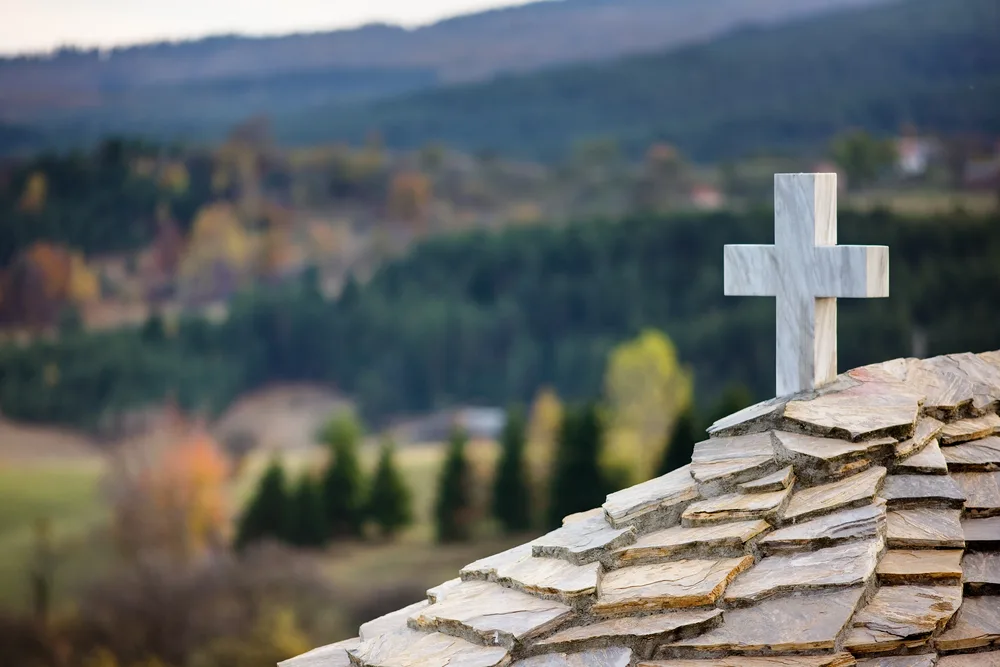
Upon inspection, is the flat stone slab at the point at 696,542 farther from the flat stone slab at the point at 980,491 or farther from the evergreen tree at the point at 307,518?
the evergreen tree at the point at 307,518

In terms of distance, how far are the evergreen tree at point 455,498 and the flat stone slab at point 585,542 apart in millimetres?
11393

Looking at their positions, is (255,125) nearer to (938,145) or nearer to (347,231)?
(347,231)

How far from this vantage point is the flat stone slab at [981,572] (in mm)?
3371

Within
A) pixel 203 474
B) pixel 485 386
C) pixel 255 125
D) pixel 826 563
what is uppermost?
pixel 255 125

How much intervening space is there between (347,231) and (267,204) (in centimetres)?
126

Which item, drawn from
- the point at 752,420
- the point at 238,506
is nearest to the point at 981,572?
the point at 752,420

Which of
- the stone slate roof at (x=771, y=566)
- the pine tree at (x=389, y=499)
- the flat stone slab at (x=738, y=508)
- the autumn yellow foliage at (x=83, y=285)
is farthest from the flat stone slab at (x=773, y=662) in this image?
the autumn yellow foliage at (x=83, y=285)

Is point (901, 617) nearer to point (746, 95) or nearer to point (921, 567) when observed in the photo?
point (921, 567)

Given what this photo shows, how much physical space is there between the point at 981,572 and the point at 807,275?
126cm

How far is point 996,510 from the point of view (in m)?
3.66

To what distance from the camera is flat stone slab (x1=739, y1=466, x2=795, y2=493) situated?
11.8 ft

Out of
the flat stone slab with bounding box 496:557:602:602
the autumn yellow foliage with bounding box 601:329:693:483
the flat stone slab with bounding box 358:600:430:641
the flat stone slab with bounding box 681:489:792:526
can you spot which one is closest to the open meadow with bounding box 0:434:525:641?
the autumn yellow foliage with bounding box 601:329:693:483

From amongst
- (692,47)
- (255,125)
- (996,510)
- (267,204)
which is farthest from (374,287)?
(996,510)

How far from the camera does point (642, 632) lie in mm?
3227
